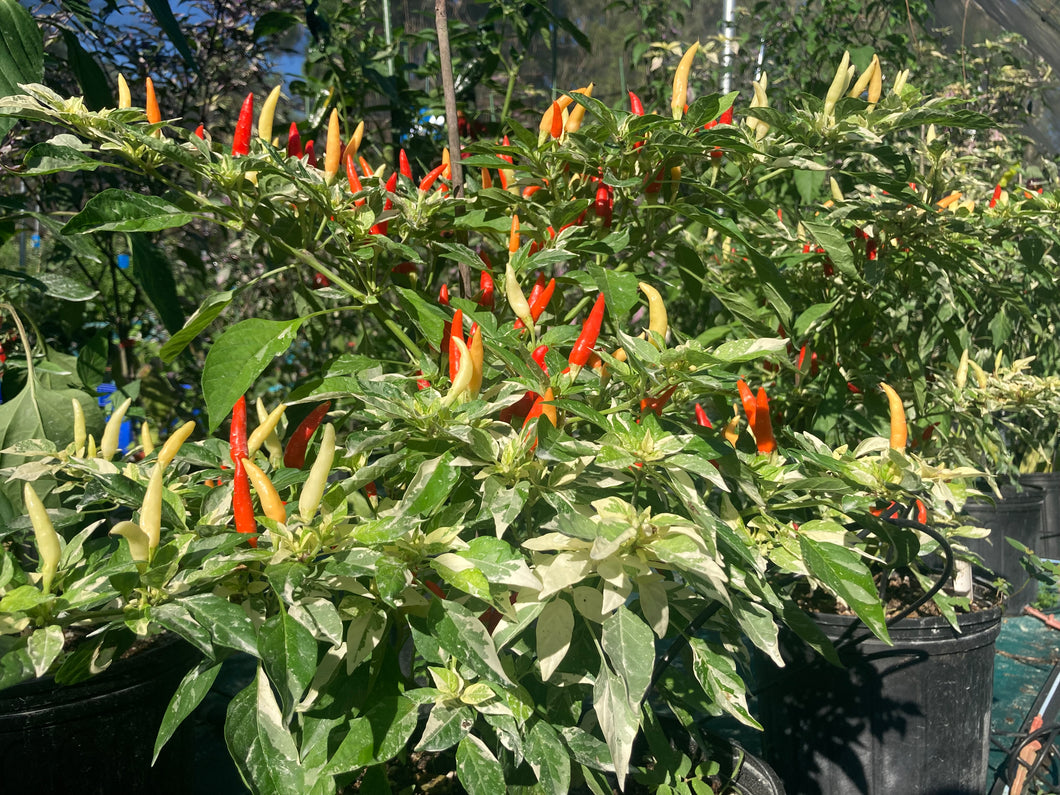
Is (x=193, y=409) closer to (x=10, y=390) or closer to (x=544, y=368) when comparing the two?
(x=10, y=390)

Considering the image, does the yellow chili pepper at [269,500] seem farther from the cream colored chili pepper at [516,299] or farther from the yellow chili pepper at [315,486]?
the cream colored chili pepper at [516,299]

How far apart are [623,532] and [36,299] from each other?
258 centimetres

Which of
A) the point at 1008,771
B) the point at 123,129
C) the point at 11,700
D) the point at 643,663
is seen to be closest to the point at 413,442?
the point at 643,663

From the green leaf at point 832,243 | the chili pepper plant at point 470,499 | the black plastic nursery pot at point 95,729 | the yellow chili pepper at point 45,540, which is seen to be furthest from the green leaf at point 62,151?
the green leaf at point 832,243

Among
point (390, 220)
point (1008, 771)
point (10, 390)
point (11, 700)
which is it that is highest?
point (390, 220)

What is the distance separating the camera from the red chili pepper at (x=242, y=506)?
0.70 metres

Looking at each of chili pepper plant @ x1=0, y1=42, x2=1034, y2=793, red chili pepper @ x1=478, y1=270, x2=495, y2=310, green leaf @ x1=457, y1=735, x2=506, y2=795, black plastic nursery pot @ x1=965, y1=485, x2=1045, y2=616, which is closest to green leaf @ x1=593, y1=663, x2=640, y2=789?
chili pepper plant @ x1=0, y1=42, x2=1034, y2=793

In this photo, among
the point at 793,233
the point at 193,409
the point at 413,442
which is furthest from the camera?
the point at 193,409

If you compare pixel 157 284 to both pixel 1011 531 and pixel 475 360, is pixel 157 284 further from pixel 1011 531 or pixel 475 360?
pixel 1011 531

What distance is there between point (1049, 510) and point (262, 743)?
3.58 meters

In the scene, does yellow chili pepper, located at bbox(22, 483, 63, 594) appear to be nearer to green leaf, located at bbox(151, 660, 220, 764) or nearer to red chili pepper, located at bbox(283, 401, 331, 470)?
green leaf, located at bbox(151, 660, 220, 764)

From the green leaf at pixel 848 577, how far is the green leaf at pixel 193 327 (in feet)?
2.00

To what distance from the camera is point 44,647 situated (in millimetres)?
561

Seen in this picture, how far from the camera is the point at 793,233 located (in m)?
1.30
